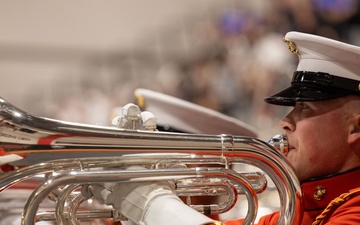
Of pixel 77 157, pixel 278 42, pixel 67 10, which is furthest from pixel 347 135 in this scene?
pixel 67 10

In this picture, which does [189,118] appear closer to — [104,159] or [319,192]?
[319,192]

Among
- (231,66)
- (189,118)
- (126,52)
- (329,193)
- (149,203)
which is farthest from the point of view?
(126,52)

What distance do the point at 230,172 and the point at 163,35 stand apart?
4.42 m

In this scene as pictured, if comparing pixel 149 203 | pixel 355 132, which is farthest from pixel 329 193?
pixel 149 203

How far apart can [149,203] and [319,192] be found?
15.5 inches

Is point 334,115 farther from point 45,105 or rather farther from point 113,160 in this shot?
point 45,105

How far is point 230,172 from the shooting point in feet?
3.80

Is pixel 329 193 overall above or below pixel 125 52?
below

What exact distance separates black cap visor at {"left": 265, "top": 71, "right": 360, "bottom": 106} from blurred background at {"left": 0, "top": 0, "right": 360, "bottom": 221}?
2477mm

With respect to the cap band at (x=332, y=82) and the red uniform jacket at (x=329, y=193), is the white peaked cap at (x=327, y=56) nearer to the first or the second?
the cap band at (x=332, y=82)

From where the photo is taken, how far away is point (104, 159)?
111 cm

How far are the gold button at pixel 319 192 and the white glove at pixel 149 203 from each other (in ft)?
1.04

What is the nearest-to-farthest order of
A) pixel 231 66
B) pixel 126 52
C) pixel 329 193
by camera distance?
pixel 329 193 < pixel 231 66 < pixel 126 52

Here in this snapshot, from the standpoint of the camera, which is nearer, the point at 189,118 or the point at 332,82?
the point at 332,82
